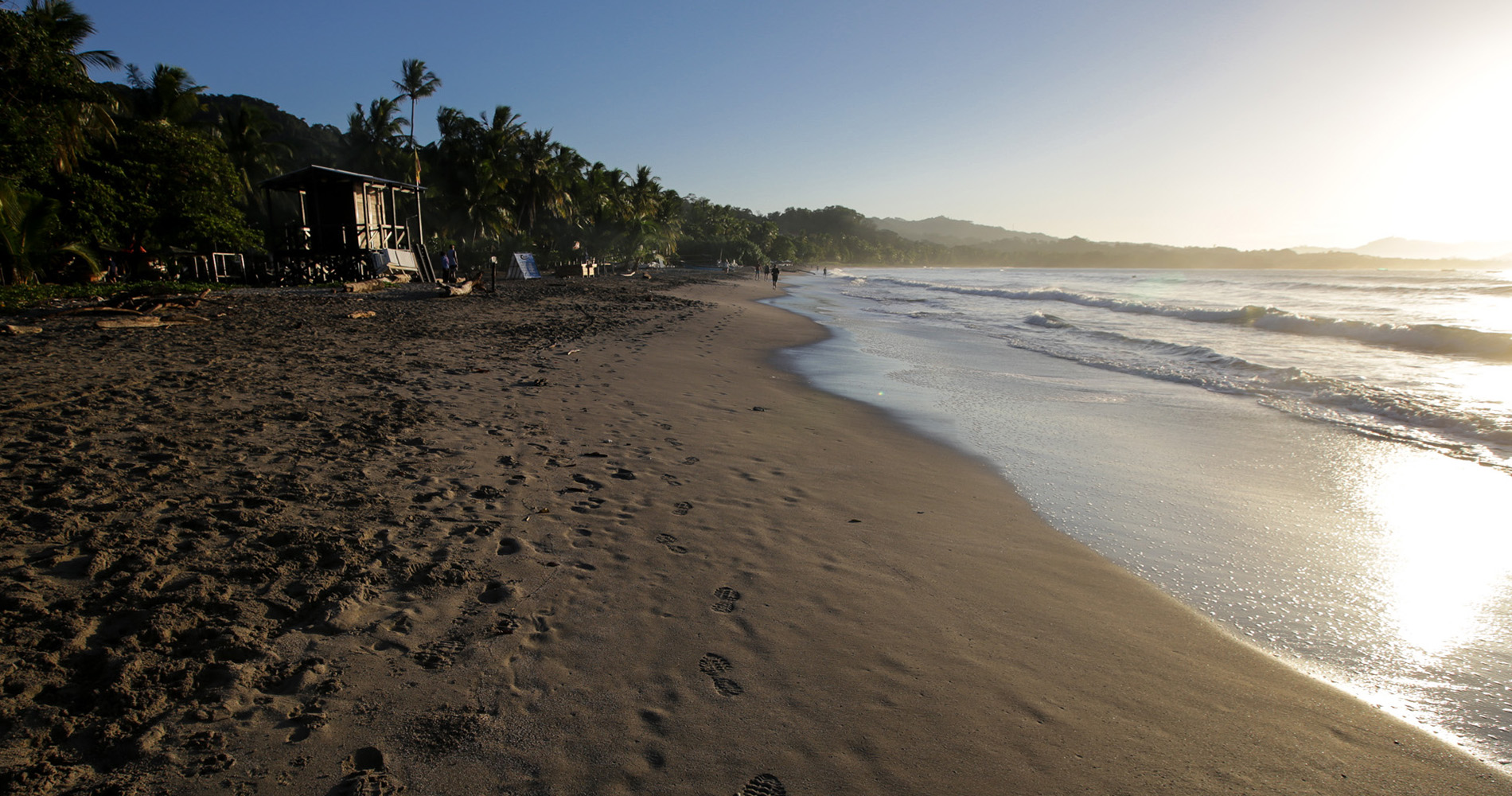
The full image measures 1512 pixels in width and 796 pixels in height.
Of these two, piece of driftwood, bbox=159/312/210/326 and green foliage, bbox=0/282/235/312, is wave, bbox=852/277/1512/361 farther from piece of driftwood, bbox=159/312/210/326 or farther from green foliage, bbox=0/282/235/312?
green foliage, bbox=0/282/235/312

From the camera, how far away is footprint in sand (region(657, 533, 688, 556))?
3.59 metres

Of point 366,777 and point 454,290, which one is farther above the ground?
point 454,290

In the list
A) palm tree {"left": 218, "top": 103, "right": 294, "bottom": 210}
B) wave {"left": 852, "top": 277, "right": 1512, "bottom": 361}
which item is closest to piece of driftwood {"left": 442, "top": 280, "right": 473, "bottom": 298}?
wave {"left": 852, "top": 277, "right": 1512, "bottom": 361}

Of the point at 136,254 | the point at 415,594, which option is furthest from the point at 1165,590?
the point at 136,254

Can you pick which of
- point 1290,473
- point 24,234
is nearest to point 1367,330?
point 1290,473

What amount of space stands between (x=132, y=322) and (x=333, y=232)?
14140 millimetres

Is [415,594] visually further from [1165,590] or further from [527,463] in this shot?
[1165,590]

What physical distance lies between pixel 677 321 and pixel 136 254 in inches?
656

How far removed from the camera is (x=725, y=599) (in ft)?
10.2

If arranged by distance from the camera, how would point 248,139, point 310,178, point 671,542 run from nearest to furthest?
point 671,542 < point 310,178 < point 248,139

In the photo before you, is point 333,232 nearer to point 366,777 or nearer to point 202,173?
point 202,173

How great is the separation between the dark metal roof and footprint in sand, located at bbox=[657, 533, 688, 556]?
2115 cm

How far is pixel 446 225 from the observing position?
3853 centimetres

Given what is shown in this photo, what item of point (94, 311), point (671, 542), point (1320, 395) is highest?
point (94, 311)
